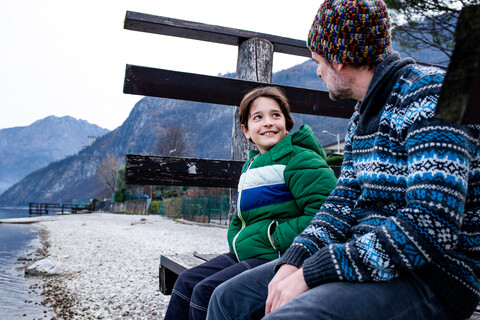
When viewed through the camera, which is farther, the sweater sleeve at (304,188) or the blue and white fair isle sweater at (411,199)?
the sweater sleeve at (304,188)

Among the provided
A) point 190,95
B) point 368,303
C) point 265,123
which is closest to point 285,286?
point 368,303

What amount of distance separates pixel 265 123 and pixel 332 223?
3.29 feet

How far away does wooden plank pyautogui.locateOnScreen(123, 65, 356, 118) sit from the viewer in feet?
9.52

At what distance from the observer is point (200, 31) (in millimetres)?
3535

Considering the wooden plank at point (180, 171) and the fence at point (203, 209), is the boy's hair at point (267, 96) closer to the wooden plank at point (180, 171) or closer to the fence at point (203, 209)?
the wooden plank at point (180, 171)

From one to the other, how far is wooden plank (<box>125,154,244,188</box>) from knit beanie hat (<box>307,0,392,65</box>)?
5.76 feet

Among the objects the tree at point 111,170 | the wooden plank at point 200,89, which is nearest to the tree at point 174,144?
the tree at point 111,170

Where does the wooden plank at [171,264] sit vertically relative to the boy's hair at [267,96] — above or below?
below

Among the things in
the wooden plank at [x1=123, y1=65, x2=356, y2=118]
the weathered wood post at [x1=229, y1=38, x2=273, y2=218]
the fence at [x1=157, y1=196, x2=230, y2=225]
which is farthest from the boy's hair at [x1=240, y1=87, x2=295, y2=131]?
the fence at [x1=157, y1=196, x2=230, y2=225]

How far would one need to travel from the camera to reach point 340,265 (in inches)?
42.8

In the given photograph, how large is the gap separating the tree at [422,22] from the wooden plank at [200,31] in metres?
6.46

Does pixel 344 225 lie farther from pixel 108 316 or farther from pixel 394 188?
pixel 108 316

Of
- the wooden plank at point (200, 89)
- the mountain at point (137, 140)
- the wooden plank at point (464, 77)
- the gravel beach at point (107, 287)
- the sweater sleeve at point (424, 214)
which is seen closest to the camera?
the wooden plank at point (464, 77)

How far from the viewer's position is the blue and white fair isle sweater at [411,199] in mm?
988
